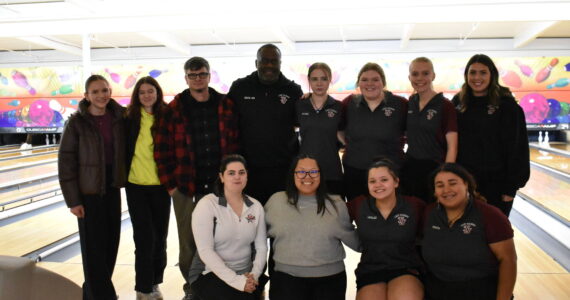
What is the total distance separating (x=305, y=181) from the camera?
2.04 meters

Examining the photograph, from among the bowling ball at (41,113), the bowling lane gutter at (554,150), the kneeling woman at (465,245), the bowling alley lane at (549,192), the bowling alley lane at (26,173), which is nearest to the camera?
the kneeling woman at (465,245)

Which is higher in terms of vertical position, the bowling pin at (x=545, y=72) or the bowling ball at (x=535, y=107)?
the bowling pin at (x=545, y=72)

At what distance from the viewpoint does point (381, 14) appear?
16.2ft

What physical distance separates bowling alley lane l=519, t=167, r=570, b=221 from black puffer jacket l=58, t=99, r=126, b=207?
394cm

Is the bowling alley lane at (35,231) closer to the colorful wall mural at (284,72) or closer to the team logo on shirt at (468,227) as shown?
the team logo on shirt at (468,227)

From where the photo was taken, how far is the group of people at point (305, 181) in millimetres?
1889

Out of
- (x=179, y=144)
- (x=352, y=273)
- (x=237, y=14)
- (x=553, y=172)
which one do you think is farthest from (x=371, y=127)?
(x=553, y=172)

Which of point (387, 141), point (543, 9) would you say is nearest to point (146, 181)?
point (387, 141)

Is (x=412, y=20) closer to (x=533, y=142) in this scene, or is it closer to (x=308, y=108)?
(x=308, y=108)

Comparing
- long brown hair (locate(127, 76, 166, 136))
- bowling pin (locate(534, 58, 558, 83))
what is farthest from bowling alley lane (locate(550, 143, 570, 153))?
long brown hair (locate(127, 76, 166, 136))

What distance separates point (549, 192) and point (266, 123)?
175 inches

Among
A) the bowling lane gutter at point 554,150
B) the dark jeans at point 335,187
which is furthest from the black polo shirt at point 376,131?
the bowling lane gutter at point 554,150

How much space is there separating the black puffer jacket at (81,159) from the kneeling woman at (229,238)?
0.56 meters

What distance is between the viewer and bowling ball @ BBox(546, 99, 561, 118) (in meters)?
8.62
